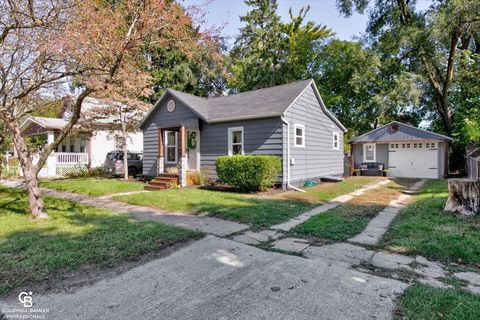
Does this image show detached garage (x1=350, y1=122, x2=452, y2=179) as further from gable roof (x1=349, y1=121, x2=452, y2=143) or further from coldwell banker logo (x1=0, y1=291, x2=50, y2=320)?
coldwell banker logo (x1=0, y1=291, x2=50, y2=320)

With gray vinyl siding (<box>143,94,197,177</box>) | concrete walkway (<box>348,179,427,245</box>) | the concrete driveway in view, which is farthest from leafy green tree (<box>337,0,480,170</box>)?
the concrete driveway

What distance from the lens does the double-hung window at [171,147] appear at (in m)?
14.0

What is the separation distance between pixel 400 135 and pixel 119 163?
58.7ft

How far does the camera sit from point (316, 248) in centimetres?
448

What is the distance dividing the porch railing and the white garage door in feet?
69.0

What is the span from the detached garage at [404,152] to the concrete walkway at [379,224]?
34.1ft

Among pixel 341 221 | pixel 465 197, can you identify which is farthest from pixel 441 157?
pixel 341 221

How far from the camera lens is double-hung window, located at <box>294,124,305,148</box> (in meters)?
11.9

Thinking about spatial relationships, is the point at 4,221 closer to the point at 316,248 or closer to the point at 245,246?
the point at 245,246

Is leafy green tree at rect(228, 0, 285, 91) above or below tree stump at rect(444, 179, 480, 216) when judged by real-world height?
above

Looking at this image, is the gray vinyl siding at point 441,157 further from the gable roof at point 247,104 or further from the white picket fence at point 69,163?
the white picket fence at point 69,163

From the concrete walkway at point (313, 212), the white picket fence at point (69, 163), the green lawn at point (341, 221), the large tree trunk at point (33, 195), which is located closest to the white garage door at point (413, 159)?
the concrete walkway at point (313, 212)

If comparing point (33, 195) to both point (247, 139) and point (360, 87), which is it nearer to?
point (247, 139)

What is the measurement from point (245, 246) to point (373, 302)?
6.97 ft
